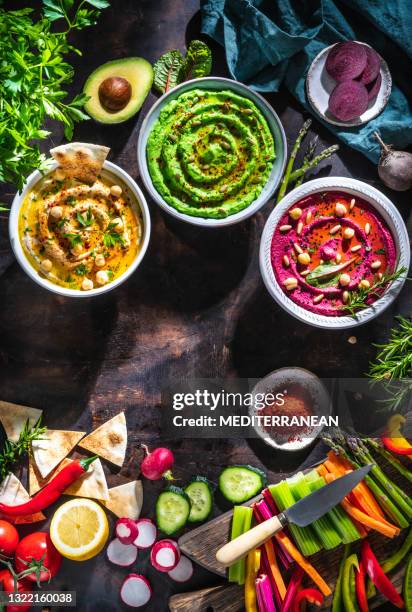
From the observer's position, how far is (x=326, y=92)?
430 cm

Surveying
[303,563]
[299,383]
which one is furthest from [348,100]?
[303,563]

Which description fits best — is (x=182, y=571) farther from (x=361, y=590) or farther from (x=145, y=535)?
(x=361, y=590)

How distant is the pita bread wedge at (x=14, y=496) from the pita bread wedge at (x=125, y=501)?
46 cm

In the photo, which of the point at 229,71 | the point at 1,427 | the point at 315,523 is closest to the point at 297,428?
the point at 315,523

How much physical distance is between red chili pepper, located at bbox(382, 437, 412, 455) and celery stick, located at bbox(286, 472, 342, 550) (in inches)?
21.3

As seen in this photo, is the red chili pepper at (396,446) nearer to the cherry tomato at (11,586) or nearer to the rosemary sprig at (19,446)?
the rosemary sprig at (19,446)

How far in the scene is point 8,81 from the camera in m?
3.01

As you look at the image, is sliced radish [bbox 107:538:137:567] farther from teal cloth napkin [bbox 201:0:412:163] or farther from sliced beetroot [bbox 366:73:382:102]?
sliced beetroot [bbox 366:73:382:102]

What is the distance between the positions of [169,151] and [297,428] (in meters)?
1.87

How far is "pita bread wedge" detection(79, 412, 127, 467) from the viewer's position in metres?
4.28

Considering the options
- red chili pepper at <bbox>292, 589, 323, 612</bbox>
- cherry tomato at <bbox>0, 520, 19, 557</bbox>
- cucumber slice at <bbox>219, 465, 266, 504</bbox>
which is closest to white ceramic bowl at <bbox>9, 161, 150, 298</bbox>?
cucumber slice at <bbox>219, 465, 266, 504</bbox>

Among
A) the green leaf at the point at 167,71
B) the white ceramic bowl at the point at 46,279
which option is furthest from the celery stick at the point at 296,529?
the green leaf at the point at 167,71

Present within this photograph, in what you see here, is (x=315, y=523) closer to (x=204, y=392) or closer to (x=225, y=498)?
(x=225, y=498)

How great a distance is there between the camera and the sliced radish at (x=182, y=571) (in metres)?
4.26
